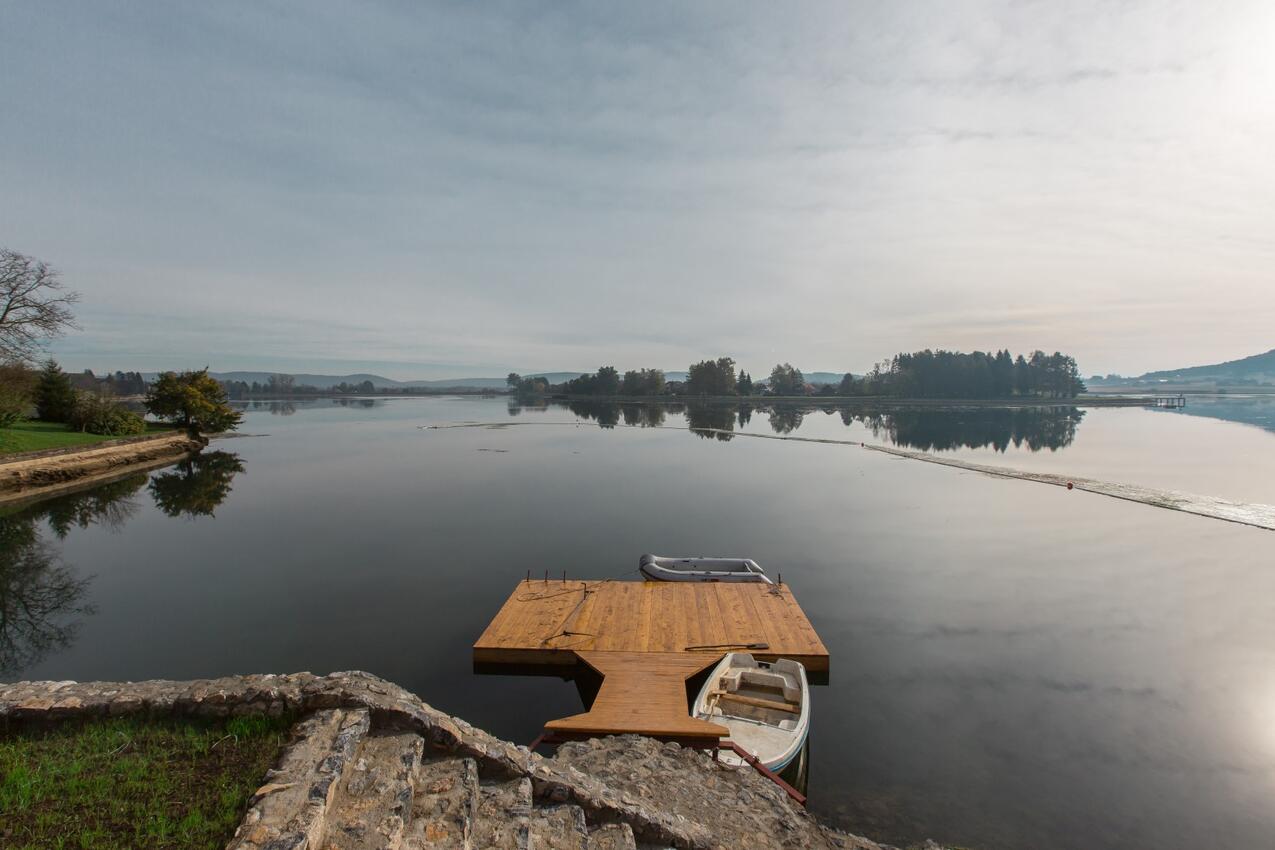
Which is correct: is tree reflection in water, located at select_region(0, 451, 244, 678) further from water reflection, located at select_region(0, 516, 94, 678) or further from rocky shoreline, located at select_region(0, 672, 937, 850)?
rocky shoreline, located at select_region(0, 672, 937, 850)

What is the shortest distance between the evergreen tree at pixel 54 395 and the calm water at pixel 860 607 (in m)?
19.0

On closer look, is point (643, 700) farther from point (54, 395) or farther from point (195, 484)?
point (54, 395)

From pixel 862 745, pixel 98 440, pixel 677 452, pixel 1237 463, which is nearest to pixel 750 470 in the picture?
pixel 677 452

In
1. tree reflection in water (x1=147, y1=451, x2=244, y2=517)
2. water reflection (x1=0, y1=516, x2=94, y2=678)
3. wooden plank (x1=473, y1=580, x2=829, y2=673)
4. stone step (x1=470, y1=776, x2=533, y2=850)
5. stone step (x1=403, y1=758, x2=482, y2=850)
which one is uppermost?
stone step (x1=403, y1=758, x2=482, y2=850)

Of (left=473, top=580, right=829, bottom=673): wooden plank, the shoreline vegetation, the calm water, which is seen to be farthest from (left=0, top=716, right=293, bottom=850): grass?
the shoreline vegetation

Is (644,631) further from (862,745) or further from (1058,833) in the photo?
(1058,833)

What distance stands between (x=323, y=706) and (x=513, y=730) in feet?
20.6

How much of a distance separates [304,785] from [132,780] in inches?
72.3

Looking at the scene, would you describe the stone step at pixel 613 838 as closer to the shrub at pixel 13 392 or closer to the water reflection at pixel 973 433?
the shrub at pixel 13 392

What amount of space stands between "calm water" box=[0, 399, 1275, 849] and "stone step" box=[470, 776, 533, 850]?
5819 mm

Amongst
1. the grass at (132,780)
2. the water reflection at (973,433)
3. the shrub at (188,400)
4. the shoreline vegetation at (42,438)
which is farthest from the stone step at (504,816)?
the shrub at (188,400)

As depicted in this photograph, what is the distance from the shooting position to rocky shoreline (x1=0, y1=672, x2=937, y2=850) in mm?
5562

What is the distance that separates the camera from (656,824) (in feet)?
23.7

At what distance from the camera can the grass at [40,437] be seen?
38.5 meters
